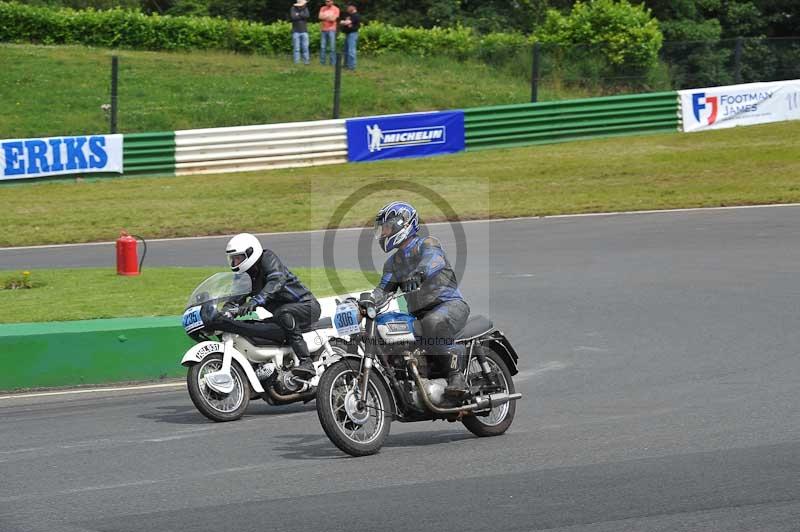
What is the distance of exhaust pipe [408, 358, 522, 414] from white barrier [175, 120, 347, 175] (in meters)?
19.5

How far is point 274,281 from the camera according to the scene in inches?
408

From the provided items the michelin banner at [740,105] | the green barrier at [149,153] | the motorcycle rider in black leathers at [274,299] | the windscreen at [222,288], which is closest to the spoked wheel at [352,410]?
the motorcycle rider in black leathers at [274,299]

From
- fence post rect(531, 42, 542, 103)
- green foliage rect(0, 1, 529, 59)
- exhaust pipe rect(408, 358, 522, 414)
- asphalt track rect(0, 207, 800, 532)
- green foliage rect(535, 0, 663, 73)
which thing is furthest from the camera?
green foliage rect(0, 1, 529, 59)

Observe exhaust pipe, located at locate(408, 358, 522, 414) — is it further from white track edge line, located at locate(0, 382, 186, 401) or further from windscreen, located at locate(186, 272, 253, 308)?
white track edge line, located at locate(0, 382, 186, 401)

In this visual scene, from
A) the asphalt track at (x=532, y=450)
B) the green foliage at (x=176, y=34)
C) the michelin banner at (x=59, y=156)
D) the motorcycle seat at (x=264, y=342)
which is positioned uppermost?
the green foliage at (x=176, y=34)

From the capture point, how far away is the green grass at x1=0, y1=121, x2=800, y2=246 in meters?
23.3

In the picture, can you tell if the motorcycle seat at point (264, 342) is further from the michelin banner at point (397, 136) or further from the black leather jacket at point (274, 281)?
the michelin banner at point (397, 136)

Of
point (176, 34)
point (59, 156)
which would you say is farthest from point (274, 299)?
point (176, 34)

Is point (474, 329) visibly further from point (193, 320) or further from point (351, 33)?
point (351, 33)

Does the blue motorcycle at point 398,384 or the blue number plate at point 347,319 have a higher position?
the blue number plate at point 347,319

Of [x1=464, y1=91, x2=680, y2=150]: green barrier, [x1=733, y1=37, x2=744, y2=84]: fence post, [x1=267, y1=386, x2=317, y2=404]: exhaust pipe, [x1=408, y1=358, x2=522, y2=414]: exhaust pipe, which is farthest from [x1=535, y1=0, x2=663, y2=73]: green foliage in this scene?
[x1=408, y1=358, x2=522, y2=414]: exhaust pipe

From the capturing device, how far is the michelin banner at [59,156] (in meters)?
26.1

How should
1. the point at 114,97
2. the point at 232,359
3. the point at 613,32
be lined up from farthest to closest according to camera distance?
1. the point at 613,32
2. the point at 114,97
3. the point at 232,359

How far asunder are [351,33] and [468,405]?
86.4 ft
